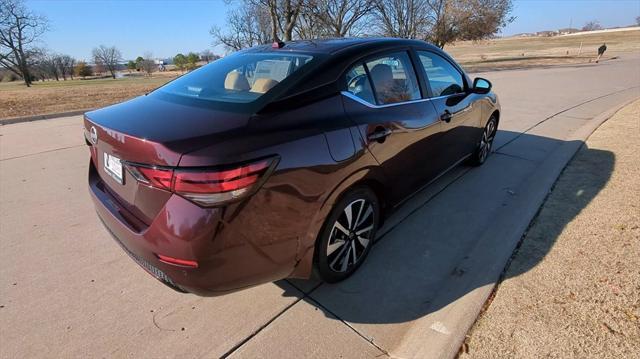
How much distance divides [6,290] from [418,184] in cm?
329

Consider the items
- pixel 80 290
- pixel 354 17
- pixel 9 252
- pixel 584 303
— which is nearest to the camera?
pixel 584 303

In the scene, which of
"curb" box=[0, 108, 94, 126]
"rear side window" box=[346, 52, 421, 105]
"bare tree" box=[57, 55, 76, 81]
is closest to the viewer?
"rear side window" box=[346, 52, 421, 105]

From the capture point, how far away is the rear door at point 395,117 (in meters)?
2.66

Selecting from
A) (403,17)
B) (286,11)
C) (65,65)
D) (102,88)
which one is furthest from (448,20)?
(65,65)

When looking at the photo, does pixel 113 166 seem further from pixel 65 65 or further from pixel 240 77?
pixel 65 65

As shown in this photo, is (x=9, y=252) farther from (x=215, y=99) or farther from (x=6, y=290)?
(x=215, y=99)

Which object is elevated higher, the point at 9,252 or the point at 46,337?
the point at 9,252

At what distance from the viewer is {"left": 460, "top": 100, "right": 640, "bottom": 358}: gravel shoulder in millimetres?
2119

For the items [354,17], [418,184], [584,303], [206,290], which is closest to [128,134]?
[206,290]

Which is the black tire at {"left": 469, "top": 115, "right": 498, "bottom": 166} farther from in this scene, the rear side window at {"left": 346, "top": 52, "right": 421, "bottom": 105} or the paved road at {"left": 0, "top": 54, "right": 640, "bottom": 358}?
the rear side window at {"left": 346, "top": 52, "right": 421, "bottom": 105}

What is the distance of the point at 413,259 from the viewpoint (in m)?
3.02

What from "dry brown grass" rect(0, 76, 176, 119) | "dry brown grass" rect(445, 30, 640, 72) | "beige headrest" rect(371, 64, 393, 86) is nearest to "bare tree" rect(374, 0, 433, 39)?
"dry brown grass" rect(445, 30, 640, 72)

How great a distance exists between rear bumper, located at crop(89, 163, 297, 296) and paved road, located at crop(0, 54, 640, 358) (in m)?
0.42

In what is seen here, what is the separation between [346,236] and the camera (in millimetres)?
2664
